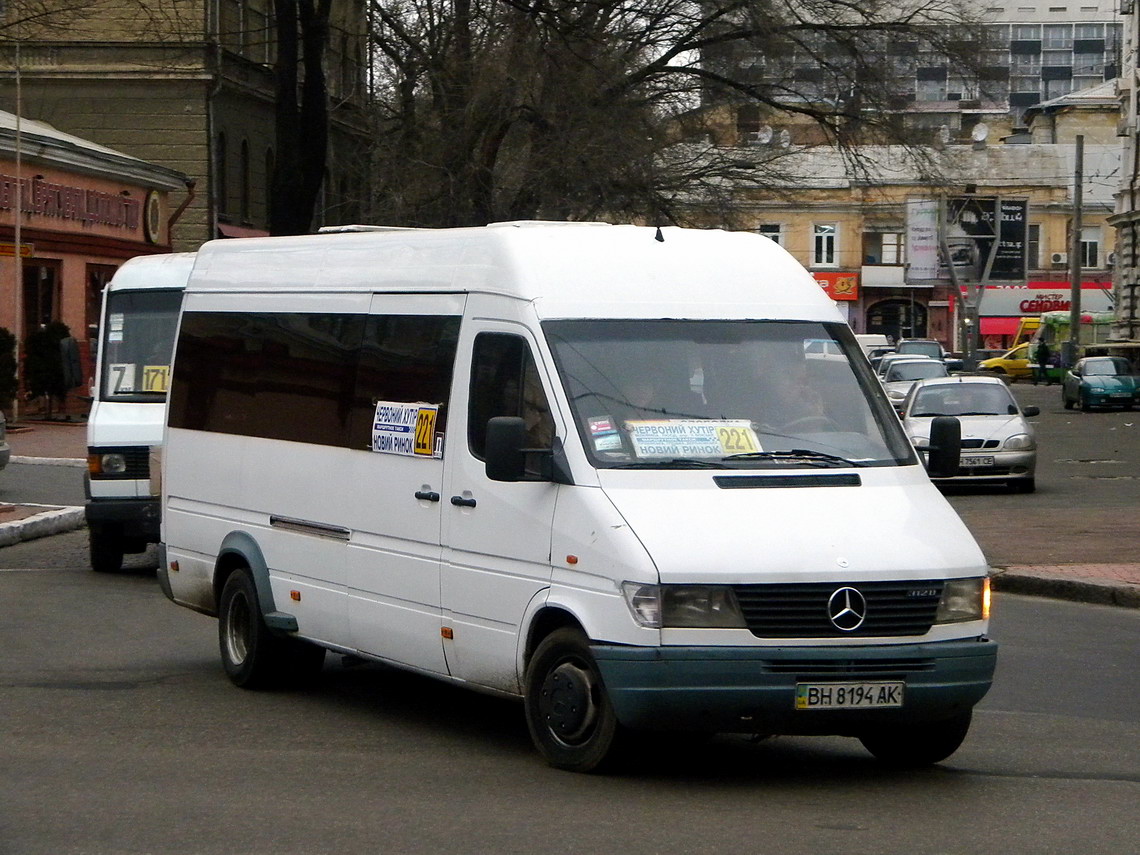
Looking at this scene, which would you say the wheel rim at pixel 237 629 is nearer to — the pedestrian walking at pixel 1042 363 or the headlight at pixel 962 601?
the headlight at pixel 962 601

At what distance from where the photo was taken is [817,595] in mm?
7160

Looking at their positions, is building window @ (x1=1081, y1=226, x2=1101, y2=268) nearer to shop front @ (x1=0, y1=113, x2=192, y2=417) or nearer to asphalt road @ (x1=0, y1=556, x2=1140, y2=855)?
shop front @ (x1=0, y1=113, x2=192, y2=417)

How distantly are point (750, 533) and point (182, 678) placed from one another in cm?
417

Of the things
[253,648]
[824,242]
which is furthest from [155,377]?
[824,242]

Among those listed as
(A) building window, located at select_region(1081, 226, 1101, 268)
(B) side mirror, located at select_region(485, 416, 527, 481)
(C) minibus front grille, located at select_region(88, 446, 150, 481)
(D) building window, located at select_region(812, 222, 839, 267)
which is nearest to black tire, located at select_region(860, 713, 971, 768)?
(B) side mirror, located at select_region(485, 416, 527, 481)

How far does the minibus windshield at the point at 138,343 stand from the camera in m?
16.1

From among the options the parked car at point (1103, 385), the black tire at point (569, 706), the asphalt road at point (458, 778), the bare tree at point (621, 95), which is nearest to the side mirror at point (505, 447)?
the black tire at point (569, 706)

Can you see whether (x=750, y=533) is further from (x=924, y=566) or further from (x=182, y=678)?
(x=182, y=678)

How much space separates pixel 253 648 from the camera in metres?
9.77

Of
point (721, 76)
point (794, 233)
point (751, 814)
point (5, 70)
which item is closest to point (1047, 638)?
point (751, 814)

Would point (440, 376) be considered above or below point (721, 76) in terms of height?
below

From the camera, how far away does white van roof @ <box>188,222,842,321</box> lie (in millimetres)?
8133

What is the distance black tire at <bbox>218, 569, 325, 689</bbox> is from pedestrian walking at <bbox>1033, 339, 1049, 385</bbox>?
68040 mm

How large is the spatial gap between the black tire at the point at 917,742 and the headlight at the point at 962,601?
17.2 inches
